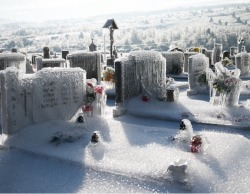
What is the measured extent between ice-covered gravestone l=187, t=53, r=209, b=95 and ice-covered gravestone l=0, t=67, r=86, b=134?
628 centimetres

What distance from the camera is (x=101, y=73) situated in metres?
19.7

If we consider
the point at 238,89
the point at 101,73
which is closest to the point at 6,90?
the point at 238,89

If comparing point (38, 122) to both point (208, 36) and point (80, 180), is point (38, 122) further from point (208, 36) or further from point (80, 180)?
point (208, 36)

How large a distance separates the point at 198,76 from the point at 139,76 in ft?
13.2

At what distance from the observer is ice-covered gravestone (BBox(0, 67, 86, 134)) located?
9531 mm

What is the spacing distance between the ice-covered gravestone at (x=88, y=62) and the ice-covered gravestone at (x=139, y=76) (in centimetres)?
490

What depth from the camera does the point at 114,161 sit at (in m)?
7.54

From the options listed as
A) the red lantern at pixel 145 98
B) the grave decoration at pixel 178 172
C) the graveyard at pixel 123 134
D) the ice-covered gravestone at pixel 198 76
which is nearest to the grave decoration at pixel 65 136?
the graveyard at pixel 123 134

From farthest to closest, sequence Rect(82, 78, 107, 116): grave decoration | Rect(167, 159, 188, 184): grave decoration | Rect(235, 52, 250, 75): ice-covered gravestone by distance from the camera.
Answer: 1. Rect(235, 52, 250, 75): ice-covered gravestone
2. Rect(82, 78, 107, 116): grave decoration
3. Rect(167, 159, 188, 184): grave decoration

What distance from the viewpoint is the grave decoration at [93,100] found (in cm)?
1151

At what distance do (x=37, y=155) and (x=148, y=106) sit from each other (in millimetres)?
5393

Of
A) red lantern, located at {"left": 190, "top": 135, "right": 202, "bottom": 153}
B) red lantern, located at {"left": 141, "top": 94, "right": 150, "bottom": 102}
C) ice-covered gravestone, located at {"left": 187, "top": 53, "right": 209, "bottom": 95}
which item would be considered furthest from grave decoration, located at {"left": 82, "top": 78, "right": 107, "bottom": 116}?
ice-covered gravestone, located at {"left": 187, "top": 53, "right": 209, "bottom": 95}

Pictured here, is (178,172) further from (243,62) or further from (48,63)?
(243,62)

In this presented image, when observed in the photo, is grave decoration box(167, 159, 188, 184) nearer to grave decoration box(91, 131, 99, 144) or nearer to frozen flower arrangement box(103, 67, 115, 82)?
grave decoration box(91, 131, 99, 144)
